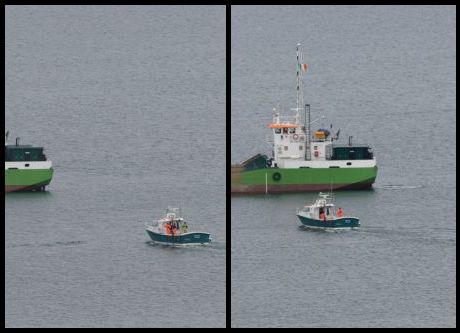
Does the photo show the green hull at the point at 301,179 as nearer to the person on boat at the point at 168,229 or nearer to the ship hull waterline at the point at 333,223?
the ship hull waterline at the point at 333,223

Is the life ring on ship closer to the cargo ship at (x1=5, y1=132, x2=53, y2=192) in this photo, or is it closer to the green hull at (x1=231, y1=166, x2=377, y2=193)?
the green hull at (x1=231, y1=166, x2=377, y2=193)

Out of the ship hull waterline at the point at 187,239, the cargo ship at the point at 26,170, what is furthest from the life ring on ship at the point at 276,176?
the ship hull waterline at the point at 187,239

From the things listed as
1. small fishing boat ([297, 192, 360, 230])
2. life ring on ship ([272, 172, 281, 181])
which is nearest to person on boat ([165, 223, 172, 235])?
small fishing boat ([297, 192, 360, 230])

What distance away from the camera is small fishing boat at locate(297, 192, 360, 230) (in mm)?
40688

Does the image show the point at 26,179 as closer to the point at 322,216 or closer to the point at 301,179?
the point at 301,179

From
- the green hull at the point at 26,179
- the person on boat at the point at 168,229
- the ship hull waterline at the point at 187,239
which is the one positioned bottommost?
the ship hull waterline at the point at 187,239

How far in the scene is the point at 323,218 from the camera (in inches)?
1610

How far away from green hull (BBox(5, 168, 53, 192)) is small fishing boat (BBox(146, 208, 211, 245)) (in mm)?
7035

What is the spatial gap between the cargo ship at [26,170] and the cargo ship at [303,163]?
13.5 ft

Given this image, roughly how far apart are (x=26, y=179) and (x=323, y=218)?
318 inches

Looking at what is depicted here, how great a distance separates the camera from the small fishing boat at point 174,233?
37928mm

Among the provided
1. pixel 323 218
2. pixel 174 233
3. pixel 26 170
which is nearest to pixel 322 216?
pixel 323 218
